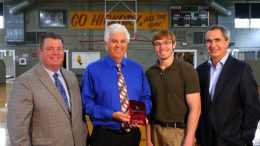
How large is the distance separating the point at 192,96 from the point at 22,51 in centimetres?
1338

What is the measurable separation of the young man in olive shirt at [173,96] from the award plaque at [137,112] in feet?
0.98

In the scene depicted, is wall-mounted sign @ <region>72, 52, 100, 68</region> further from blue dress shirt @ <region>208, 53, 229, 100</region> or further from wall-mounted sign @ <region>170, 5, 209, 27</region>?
blue dress shirt @ <region>208, 53, 229, 100</region>

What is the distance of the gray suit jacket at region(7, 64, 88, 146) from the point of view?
162 centimetres

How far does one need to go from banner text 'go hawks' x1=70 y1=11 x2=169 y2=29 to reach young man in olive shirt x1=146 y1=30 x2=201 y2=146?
1146cm

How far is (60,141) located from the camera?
5.70ft

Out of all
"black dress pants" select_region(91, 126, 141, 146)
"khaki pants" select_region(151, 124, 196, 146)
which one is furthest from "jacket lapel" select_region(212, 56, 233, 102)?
"black dress pants" select_region(91, 126, 141, 146)

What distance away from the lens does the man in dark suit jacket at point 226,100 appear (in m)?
1.92

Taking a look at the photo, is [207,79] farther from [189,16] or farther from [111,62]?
[189,16]

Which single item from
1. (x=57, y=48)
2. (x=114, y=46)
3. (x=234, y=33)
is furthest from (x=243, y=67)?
(x=234, y=33)

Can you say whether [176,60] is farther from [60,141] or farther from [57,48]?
[60,141]

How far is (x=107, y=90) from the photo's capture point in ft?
6.04

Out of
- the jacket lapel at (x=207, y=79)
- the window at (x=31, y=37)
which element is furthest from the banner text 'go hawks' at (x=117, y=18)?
the jacket lapel at (x=207, y=79)

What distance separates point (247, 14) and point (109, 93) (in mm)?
14949

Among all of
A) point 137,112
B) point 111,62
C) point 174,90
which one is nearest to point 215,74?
point 174,90
